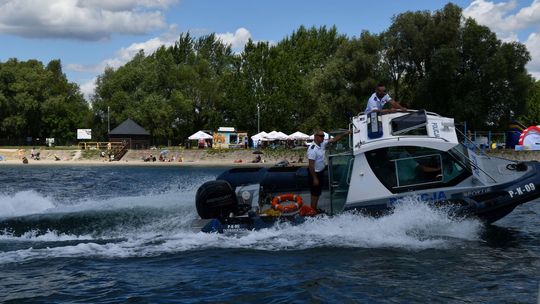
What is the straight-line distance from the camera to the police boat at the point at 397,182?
12484 mm

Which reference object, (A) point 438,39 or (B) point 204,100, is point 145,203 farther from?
(B) point 204,100

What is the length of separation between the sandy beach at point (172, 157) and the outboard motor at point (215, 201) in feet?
144

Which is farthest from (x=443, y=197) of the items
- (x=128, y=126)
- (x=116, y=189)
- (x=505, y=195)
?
(x=128, y=126)

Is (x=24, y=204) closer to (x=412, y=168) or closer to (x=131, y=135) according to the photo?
(x=412, y=168)

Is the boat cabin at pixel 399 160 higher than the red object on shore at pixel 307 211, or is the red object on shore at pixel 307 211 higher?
the boat cabin at pixel 399 160

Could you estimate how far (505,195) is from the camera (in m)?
12.6

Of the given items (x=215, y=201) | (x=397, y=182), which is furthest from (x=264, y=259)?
(x=397, y=182)

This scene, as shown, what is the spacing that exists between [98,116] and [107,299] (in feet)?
271

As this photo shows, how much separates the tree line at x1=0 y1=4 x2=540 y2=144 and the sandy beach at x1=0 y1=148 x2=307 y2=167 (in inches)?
284

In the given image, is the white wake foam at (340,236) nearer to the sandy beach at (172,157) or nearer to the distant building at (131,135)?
the sandy beach at (172,157)

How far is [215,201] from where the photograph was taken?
12.9 meters

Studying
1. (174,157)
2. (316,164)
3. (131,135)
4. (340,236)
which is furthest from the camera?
(131,135)

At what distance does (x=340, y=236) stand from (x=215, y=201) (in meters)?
2.75

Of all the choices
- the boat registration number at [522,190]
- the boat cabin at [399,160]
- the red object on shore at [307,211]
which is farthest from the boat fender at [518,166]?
the red object on shore at [307,211]
